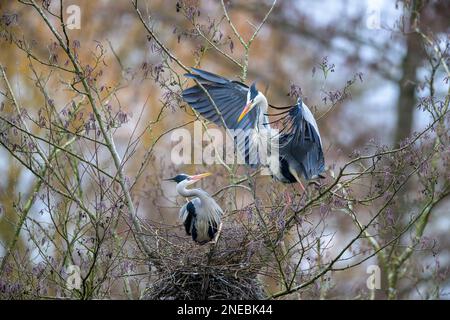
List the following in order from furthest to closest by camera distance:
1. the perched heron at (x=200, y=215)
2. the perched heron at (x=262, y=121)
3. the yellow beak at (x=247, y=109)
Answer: the yellow beak at (x=247, y=109) < the perched heron at (x=200, y=215) < the perched heron at (x=262, y=121)

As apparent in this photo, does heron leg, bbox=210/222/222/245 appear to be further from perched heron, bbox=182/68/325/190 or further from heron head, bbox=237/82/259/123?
heron head, bbox=237/82/259/123

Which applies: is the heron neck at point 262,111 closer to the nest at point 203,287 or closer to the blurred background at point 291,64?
the nest at point 203,287

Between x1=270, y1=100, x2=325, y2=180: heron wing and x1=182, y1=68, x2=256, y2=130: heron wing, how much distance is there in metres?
0.39

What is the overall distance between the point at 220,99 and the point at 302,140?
0.98 m

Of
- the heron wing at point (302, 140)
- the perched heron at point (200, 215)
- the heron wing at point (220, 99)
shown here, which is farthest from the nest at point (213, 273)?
the heron wing at point (220, 99)

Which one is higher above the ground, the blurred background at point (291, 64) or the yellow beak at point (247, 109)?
the blurred background at point (291, 64)

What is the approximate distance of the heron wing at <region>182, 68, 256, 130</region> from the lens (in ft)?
29.3

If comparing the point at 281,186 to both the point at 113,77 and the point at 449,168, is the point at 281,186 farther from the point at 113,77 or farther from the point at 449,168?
the point at 113,77

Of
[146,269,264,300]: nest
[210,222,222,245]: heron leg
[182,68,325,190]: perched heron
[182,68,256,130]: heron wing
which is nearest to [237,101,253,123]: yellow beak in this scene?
[182,68,325,190]: perched heron

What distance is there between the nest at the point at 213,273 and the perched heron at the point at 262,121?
973mm

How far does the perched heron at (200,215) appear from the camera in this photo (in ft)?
27.5

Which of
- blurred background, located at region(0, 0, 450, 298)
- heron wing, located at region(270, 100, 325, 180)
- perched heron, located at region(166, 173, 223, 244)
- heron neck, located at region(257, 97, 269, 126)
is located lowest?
perched heron, located at region(166, 173, 223, 244)
